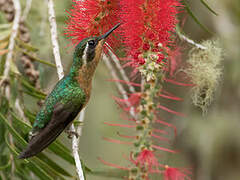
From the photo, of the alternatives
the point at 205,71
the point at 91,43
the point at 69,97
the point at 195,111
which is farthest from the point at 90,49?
the point at 195,111

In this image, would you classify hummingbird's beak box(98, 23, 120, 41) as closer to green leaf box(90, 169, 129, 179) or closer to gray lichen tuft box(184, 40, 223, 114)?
gray lichen tuft box(184, 40, 223, 114)

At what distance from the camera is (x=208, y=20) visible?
2.70 m

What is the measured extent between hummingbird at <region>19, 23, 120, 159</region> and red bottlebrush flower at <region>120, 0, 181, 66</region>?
0.21 metres

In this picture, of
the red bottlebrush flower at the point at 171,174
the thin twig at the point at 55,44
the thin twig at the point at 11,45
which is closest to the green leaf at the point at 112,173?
the red bottlebrush flower at the point at 171,174

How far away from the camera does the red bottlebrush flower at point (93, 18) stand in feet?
4.46

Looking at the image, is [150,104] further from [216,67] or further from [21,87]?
[21,87]

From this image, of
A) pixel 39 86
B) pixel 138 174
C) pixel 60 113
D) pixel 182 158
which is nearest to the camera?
pixel 138 174

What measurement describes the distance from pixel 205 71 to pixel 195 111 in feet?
3.87

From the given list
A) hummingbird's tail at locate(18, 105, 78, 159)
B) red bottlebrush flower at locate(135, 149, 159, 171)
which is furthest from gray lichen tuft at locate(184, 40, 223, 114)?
hummingbird's tail at locate(18, 105, 78, 159)

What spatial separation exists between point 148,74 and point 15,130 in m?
0.57

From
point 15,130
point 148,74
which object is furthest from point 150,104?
point 15,130

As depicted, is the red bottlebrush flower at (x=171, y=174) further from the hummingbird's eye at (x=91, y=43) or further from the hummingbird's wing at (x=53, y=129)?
the hummingbird's eye at (x=91, y=43)

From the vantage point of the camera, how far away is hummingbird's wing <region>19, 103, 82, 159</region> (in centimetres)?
143

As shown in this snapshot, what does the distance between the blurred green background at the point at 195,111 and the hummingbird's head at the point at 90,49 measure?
0.57 metres
